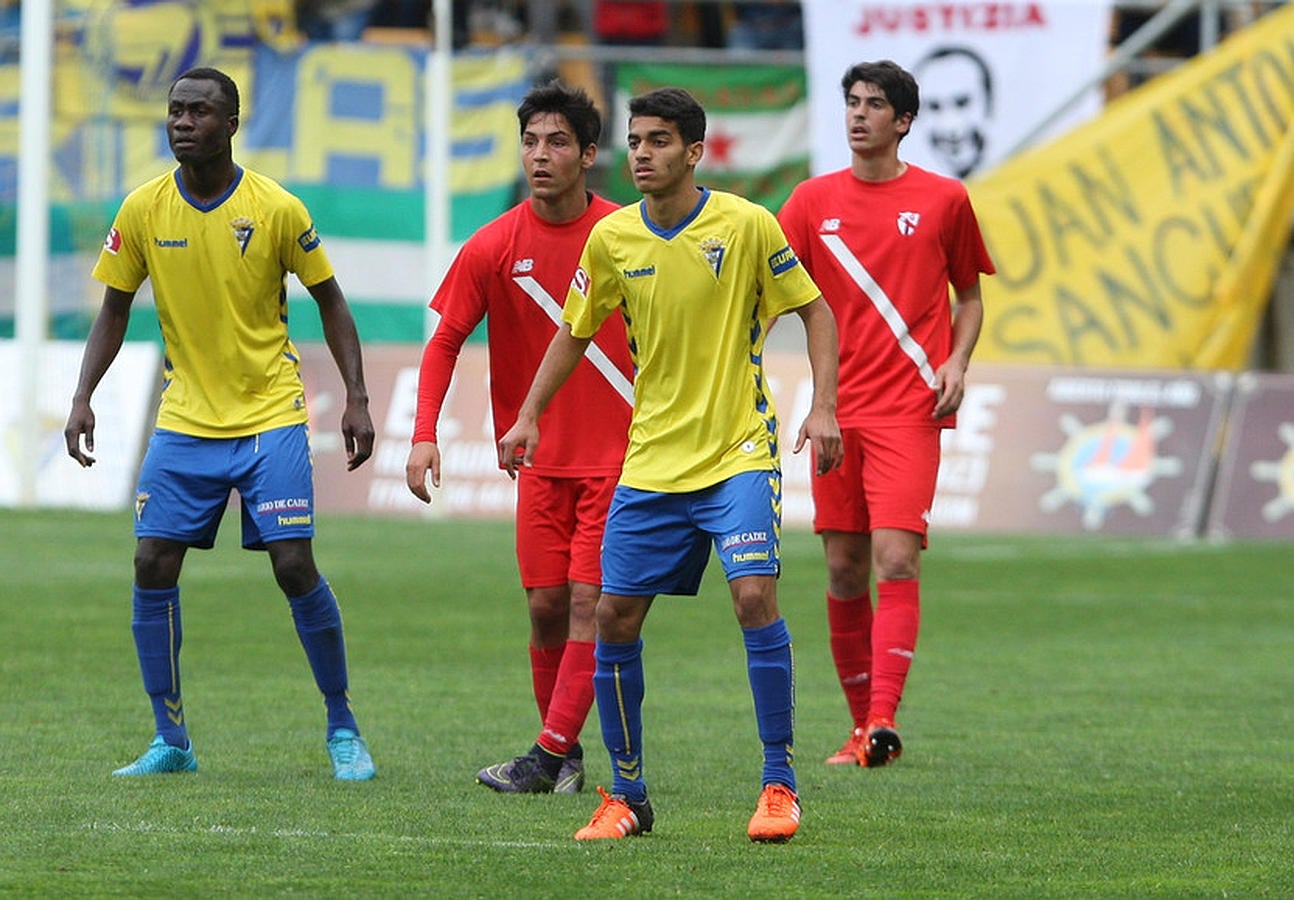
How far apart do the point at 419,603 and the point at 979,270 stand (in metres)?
5.99

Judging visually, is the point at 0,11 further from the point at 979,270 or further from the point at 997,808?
the point at 997,808

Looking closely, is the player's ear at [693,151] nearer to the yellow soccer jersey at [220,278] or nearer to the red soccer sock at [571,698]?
the yellow soccer jersey at [220,278]

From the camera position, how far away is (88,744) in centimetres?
888

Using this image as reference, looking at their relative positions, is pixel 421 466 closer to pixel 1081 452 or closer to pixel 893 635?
pixel 893 635

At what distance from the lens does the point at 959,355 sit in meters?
9.24

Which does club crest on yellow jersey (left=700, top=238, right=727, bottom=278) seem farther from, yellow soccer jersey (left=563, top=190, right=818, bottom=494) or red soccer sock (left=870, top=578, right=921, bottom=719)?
red soccer sock (left=870, top=578, right=921, bottom=719)

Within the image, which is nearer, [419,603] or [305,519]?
[305,519]

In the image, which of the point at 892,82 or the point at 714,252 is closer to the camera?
the point at 714,252

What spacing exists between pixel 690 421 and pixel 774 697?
77 centimetres

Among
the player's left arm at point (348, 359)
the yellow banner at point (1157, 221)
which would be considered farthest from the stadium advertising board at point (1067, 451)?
the player's left arm at point (348, 359)

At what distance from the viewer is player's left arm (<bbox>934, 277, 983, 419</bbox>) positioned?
9.16 m

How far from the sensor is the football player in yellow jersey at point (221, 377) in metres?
8.18

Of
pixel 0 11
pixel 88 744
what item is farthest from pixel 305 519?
pixel 0 11

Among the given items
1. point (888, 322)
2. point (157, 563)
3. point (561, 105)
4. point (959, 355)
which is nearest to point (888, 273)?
point (888, 322)
